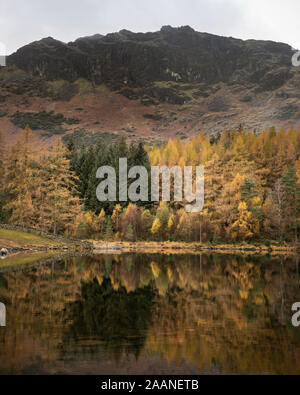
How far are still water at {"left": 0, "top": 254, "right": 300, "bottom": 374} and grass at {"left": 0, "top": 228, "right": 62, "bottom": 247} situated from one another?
24836 mm

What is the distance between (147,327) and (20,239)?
37.7 metres

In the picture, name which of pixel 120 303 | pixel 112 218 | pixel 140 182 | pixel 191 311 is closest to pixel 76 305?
pixel 120 303

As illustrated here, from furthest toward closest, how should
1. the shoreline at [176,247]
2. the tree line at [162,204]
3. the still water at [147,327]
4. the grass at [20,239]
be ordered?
the tree line at [162,204] → the shoreline at [176,247] → the grass at [20,239] → the still water at [147,327]

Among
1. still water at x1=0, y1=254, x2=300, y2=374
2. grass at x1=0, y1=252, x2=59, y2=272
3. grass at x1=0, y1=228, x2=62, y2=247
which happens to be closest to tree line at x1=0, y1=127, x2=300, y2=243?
grass at x1=0, y1=228, x2=62, y2=247

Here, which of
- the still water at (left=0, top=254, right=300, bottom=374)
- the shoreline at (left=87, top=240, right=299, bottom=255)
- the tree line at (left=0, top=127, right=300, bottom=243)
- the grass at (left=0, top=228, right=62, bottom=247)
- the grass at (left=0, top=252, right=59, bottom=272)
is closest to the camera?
the still water at (left=0, top=254, right=300, bottom=374)

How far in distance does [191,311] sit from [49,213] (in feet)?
148

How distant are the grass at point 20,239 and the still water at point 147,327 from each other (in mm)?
24836

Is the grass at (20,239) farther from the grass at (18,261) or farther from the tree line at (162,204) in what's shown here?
the grass at (18,261)

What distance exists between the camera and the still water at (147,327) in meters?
8.50

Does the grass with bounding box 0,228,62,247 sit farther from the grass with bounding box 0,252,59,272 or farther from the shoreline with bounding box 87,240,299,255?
the grass with bounding box 0,252,59,272

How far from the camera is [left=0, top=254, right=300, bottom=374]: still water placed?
27.9 ft

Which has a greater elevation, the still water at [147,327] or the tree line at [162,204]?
the tree line at [162,204]

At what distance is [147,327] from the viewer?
37.7 ft

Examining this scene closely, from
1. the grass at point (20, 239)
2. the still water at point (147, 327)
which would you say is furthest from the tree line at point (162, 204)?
the still water at point (147, 327)
